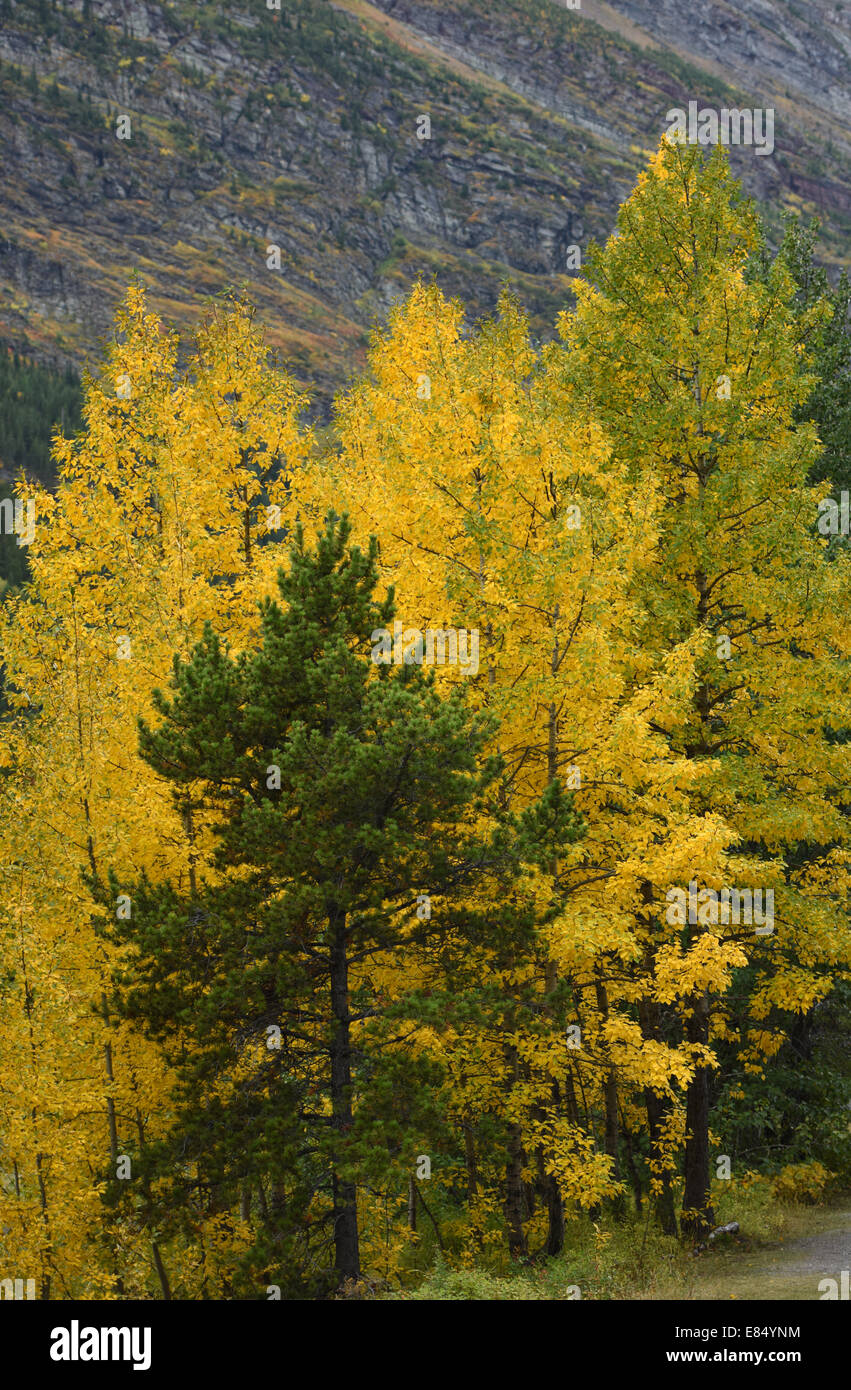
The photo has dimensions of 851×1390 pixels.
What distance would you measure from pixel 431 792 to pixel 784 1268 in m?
6.09

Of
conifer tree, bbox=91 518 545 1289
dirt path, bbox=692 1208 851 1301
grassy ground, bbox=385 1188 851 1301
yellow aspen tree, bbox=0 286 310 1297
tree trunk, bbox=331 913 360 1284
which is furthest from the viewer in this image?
tree trunk, bbox=331 913 360 1284

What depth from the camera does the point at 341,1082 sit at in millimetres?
11820

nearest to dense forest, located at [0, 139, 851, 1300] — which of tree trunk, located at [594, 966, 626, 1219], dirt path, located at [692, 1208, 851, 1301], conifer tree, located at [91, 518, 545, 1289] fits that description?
conifer tree, located at [91, 518, 545, 1289]

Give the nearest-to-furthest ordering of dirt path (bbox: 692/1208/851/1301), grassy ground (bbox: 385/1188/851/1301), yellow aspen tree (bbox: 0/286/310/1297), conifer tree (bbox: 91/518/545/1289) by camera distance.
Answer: dirt path (bbox: 692/1208/851/1301)
grassy ground (bbox: 385/1188/851/1301)
conifer tree (bbox: 91/518/545/1289)
yellow aspen tree (bbox: 0/286/310/1297)

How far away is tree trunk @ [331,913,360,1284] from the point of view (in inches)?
456

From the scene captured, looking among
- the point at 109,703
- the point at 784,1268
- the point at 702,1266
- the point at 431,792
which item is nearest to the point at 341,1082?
the point at 431,792

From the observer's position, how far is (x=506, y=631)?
1251cm

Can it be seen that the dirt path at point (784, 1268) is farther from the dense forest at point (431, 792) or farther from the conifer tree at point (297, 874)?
the conifer tree at point (297, 874)

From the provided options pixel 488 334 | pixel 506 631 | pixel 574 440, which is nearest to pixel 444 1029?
pixel 506 631

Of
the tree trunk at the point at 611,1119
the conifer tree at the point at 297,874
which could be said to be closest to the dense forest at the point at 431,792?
the conifer tree at the point at 297,874

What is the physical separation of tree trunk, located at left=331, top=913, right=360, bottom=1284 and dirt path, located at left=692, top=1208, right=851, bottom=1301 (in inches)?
138

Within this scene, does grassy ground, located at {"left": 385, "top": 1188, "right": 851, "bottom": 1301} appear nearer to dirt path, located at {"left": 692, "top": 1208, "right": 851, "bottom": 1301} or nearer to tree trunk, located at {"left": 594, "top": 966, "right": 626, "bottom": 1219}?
dirt path, located at {"left": 692, "top": 1208, "right": 851, "bottom": 1301}

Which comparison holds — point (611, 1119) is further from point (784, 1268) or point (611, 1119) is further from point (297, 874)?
point (297, 874)

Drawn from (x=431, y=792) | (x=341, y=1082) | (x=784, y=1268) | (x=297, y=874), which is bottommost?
(x=784, y=1268)
